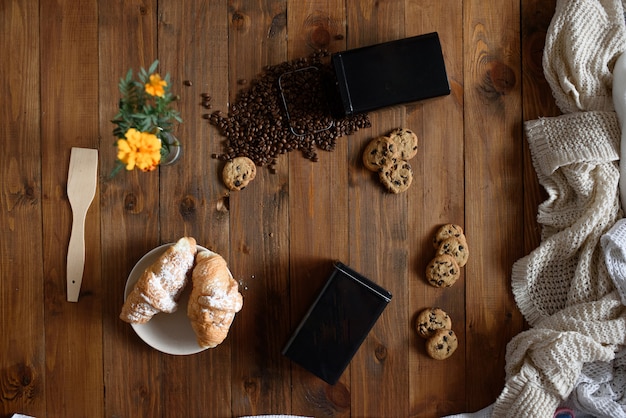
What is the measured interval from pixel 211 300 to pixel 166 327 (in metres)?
0.18

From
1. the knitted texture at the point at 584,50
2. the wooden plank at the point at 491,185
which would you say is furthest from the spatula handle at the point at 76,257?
the knitted texture at the point at 584,50

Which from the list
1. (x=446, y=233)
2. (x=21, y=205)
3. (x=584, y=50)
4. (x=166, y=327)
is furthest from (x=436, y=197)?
(x=21, y=205)

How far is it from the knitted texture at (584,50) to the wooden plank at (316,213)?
0.47m

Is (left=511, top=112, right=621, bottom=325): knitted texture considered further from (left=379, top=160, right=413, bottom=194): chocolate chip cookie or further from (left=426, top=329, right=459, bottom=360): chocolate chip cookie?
(left=379, top=160, right=413, bottom=194): chocolate chip cookie

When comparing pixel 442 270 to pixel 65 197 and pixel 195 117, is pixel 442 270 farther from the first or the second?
pixel 65 197

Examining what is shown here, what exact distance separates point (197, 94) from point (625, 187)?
0.95 meters

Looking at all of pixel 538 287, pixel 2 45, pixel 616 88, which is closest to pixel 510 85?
pixel 616 88

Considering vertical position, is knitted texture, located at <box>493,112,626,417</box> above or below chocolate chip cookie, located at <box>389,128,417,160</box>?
below

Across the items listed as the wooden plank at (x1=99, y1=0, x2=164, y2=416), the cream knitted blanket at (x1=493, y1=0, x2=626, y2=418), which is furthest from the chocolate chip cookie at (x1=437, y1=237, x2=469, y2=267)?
the wooden plank at (x1=99, y1=0, x2=164, y2=416)

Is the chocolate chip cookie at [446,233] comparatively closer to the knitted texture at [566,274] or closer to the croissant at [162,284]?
the knitted texture at [566,274]

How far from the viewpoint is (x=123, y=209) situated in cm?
121

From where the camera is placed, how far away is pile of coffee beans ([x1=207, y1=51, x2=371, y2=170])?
3.91ft

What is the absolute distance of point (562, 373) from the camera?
3.74ft

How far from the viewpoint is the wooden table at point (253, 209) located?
121 cm
